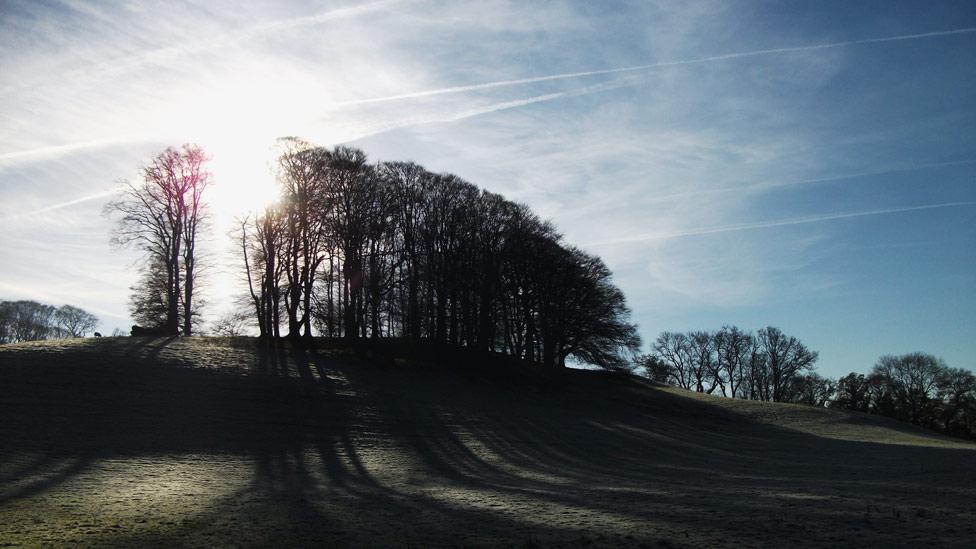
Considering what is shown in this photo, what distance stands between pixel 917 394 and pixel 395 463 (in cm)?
8081

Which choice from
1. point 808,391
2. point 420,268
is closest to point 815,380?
point 808,391

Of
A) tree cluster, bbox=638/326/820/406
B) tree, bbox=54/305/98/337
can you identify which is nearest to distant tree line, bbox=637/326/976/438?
tree cluster, bbox=638/326/820/406

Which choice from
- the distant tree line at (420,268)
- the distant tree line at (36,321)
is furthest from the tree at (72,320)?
the distant tree line at (420,268)

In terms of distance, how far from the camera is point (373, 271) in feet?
151

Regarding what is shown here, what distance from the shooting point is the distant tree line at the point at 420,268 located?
143 feet

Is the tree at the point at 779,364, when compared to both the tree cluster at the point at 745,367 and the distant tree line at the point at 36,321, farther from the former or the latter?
the distant tree line at the point at 36,321

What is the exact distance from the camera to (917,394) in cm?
8025

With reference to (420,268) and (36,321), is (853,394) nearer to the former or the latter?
(420,268)

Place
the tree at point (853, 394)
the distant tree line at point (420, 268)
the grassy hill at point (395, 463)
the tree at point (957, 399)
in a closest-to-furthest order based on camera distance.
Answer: the grassy hill at point (395, 463) < the distant tree line at point (420, 268) < the tree at point (957, 399) < the tree at point (853, 394)

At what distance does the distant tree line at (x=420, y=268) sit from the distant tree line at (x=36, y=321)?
44945mm

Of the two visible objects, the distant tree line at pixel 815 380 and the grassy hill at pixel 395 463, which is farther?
the distant tree line at pixel 815 380

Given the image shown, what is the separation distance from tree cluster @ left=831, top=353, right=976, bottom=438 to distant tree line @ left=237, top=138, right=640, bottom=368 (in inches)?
1533

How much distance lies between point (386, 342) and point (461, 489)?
32.3 meters

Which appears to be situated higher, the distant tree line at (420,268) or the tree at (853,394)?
the distant tree line at (420,268)
